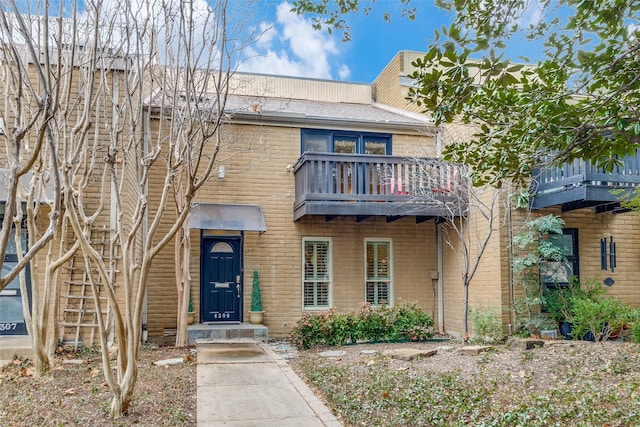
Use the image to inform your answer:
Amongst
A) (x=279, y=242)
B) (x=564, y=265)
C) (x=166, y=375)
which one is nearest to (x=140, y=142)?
(x=166, y=375)

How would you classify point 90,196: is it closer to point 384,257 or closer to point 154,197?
point 154,197

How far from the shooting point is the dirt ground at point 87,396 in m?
5.32

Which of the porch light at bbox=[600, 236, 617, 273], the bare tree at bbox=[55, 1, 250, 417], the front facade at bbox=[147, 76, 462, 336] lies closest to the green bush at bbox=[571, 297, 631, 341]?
the porch light at bbox=[600, 236, 617, 273]

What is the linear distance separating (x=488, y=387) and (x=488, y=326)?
15.2ft

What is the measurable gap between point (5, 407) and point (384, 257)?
31.0 ft

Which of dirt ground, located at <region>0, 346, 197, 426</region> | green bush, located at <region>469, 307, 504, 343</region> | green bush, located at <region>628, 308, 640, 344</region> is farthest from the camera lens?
green bush, located at <region>469, 307, 504, 343</region>

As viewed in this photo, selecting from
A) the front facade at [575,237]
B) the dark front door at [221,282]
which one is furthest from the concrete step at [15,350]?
the front facade at [575,237]

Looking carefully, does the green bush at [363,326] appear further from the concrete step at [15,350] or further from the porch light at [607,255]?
the concrete step at [15,350]

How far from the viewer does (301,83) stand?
1964 cm

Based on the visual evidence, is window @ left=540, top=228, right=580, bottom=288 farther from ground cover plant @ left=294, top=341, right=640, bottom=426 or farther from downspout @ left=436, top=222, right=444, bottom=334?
downspout @ left=436, top=222, right=444, bottom=334

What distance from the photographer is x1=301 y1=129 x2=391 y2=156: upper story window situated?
13.3 meters

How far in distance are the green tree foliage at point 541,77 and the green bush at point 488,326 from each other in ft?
22.3

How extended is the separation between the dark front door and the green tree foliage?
849cm

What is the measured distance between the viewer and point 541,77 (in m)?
4.61
